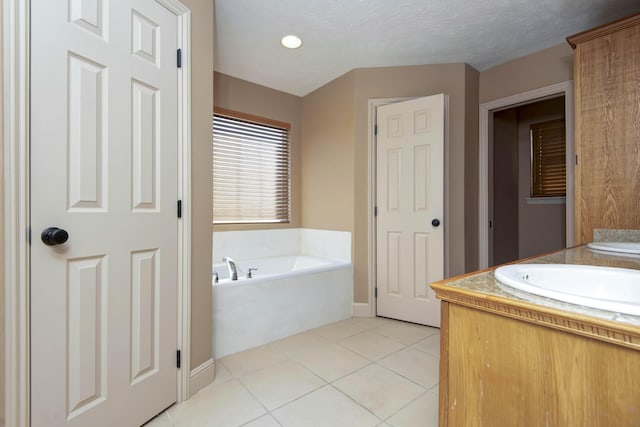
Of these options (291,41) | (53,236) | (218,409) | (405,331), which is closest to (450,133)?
(291,41)

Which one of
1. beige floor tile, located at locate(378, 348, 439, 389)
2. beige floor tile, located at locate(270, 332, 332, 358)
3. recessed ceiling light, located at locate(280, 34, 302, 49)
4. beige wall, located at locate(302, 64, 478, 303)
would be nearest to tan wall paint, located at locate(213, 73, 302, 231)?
beige wall, located at locate(302, 64, 478, 303)

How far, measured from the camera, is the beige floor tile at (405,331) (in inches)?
95.6

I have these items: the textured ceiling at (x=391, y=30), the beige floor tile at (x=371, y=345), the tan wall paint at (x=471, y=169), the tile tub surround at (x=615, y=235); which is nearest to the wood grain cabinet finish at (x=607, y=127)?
the tile tub surround at (x=615, y=235)

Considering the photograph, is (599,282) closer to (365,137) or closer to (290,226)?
(365,137)

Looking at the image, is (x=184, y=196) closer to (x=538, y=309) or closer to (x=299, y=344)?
(x=299, y=344)

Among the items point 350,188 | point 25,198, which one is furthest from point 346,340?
point 25,198

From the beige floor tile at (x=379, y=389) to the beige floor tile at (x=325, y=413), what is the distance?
0.19ft

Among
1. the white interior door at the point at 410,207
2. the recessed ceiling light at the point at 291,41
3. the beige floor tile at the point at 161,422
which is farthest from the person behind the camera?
the white interior door at the point at 410,207

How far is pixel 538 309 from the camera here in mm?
628

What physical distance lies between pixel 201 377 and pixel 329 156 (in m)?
2.28

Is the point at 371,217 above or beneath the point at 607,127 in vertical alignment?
beneath

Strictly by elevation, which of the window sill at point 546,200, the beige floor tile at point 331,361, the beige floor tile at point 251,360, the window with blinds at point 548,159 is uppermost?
the window with blinds at point 548,159

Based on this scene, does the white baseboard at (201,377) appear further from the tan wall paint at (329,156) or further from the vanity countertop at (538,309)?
the tan wall paint at (329,156)

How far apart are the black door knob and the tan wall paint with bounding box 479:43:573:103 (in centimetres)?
323
